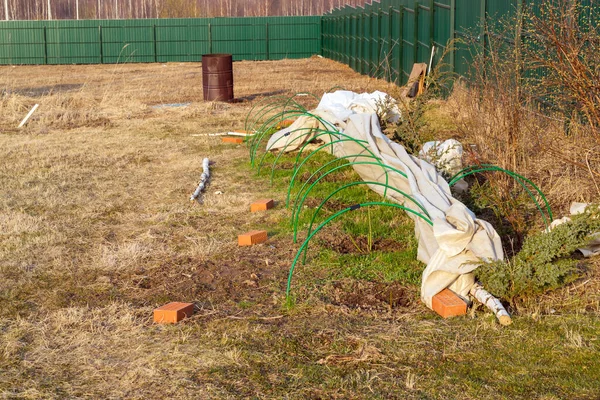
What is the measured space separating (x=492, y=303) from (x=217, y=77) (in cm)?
1336

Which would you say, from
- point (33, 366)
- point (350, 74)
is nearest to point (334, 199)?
point (33, 366)

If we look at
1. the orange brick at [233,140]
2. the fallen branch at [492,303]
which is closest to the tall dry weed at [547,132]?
the fallen branch at [492,303]

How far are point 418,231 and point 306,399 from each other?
255 centimetres

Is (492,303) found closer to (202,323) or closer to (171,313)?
(202,323)

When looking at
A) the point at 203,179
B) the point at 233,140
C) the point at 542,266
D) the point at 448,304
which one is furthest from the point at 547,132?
the point at 233,140

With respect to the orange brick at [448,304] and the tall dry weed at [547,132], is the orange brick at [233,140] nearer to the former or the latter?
the tall dry weed at [547,132]

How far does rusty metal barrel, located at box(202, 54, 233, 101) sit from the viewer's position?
17.4m

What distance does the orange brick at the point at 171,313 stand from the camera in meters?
4.92

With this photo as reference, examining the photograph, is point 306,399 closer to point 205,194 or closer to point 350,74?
point 205,194

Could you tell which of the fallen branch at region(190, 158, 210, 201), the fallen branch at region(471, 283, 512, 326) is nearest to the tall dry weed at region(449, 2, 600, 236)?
the fallen branch at region(471, 283, 512, 326)

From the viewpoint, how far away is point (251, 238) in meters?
6.60

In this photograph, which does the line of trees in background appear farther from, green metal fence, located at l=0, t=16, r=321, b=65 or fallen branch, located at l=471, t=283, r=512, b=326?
fallen branch, located at l=471, t=283, r=512, b=326

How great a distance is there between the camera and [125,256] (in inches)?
252

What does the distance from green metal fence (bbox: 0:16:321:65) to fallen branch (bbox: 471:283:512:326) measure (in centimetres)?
3245
